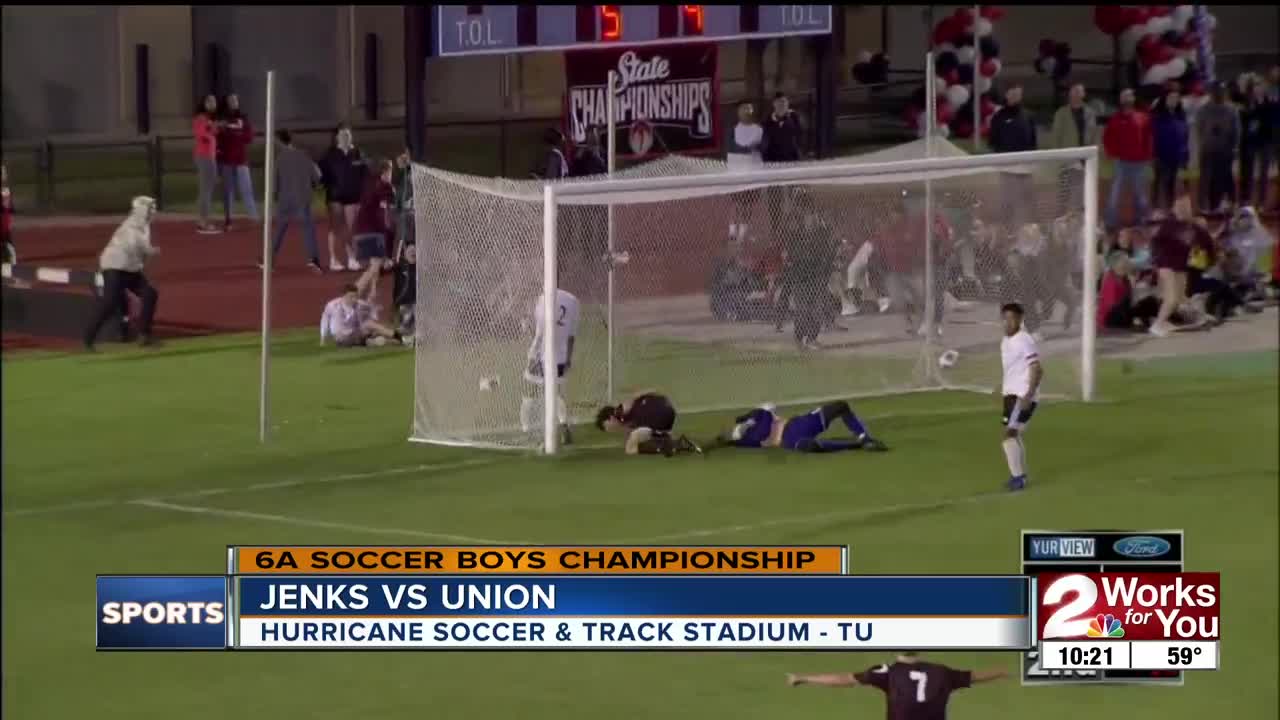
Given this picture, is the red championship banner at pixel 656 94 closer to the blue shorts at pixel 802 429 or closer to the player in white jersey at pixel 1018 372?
the blue shorts at pixel 802 429

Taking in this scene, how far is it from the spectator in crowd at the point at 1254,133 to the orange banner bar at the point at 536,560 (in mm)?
21786

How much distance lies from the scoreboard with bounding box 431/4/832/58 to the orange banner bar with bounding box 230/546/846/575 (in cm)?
1014

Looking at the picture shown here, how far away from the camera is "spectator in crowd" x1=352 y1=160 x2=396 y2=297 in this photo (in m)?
30.5

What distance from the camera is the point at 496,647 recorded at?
1427cm

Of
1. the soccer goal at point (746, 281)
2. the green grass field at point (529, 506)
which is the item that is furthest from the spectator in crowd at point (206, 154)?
the soccer goal at point (746, 281)

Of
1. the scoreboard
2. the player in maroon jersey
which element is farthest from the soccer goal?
the player in maroon jersey

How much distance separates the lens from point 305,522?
19.4 meters

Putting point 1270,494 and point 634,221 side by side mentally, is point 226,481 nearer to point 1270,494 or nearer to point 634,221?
point 634,221

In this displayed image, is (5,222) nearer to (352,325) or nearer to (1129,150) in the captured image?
(352,325)

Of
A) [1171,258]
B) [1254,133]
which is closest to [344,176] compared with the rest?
[1171,258]

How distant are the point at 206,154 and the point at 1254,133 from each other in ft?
50.5

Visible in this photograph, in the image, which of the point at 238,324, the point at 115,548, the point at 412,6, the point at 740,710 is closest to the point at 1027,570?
the point at 740,710

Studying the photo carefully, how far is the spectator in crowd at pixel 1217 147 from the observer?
36938mm

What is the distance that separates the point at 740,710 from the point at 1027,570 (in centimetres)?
206
